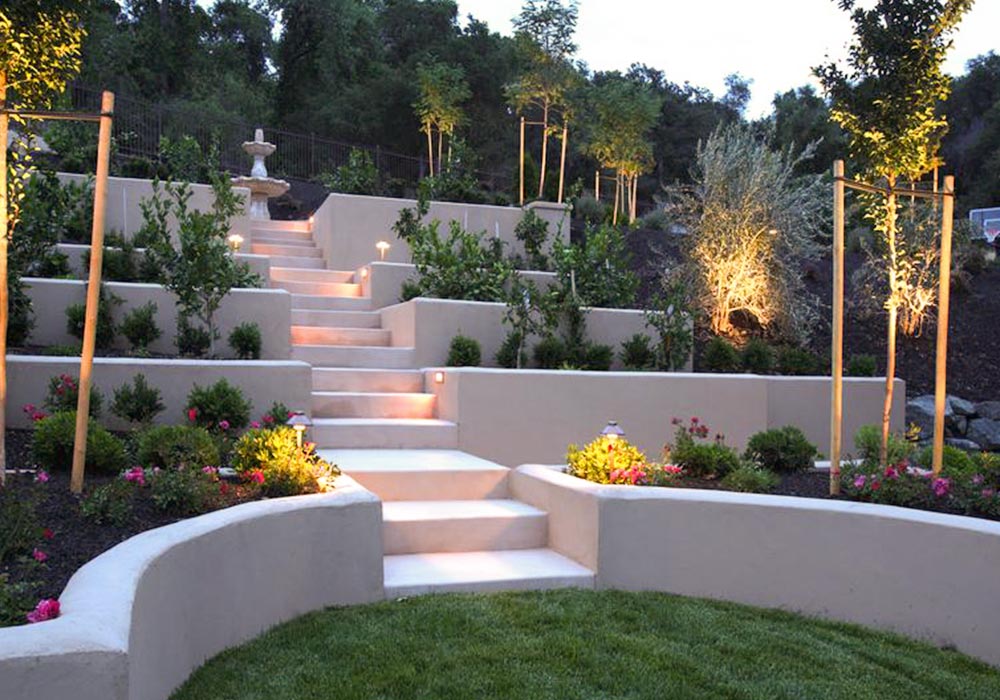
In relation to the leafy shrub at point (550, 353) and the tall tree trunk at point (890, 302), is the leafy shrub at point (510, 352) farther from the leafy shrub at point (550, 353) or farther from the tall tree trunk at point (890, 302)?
the tall tree trunk at point (890, 302)

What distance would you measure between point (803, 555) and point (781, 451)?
219 cm

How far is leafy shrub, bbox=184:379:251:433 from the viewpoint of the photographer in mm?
6586

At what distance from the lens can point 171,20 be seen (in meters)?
25.6

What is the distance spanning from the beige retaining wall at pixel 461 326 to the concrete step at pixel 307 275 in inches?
66.6

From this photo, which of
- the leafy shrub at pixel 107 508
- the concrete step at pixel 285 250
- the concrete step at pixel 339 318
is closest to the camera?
the leafy shrub at pixel 107 508

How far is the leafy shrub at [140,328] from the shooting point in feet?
25.8

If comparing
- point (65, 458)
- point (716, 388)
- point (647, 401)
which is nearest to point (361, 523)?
point (65, 458)

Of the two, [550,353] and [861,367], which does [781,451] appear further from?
[861,367]

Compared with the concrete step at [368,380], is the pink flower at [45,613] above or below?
below

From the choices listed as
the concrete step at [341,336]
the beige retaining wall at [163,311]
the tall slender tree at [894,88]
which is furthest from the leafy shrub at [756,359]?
the beige retaining wall at [163,311]

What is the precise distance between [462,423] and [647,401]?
6.91 feet

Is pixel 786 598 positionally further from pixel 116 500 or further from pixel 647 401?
pixel 647 401

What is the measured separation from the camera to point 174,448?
5.45 metres

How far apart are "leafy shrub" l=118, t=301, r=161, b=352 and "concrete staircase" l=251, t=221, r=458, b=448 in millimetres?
1381
